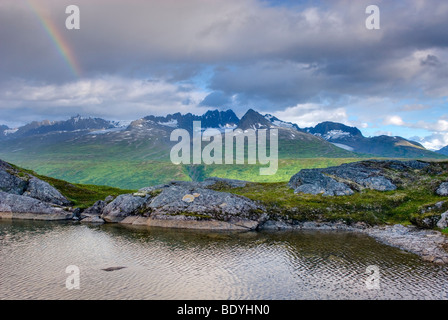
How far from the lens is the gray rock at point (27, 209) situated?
97250 mm

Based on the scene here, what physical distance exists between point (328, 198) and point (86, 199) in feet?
297

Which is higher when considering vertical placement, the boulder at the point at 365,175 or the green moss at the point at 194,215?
the boulder at the point at 365,175

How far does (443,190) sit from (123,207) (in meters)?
102

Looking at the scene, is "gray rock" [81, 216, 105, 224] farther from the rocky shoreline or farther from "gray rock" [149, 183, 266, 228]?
"gray rock" [149, 183, 266, 228]

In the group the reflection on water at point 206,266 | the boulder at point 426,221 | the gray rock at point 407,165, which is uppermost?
the gray rock at point 407,165

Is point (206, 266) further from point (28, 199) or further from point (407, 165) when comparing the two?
point (407, 165)

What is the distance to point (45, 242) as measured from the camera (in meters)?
67.8

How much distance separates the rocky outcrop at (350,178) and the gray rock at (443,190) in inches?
536

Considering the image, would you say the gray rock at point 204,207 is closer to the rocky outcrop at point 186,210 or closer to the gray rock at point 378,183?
the rocky outcrop at point 186,210

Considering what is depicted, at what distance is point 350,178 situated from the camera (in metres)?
120

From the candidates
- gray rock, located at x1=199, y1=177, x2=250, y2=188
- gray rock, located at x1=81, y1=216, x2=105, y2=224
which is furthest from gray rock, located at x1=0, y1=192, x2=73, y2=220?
gray rock, located at x1=199, y1=177, x2=250, y2=188

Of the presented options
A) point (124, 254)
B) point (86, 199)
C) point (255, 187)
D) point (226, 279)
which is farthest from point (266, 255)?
point (86, 199)

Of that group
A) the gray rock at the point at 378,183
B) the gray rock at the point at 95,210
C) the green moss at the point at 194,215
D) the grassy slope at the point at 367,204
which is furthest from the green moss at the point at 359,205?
the gray rock at the point at 95,210

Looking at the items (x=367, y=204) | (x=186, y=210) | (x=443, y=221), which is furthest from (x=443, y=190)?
(x=186, y=210)
